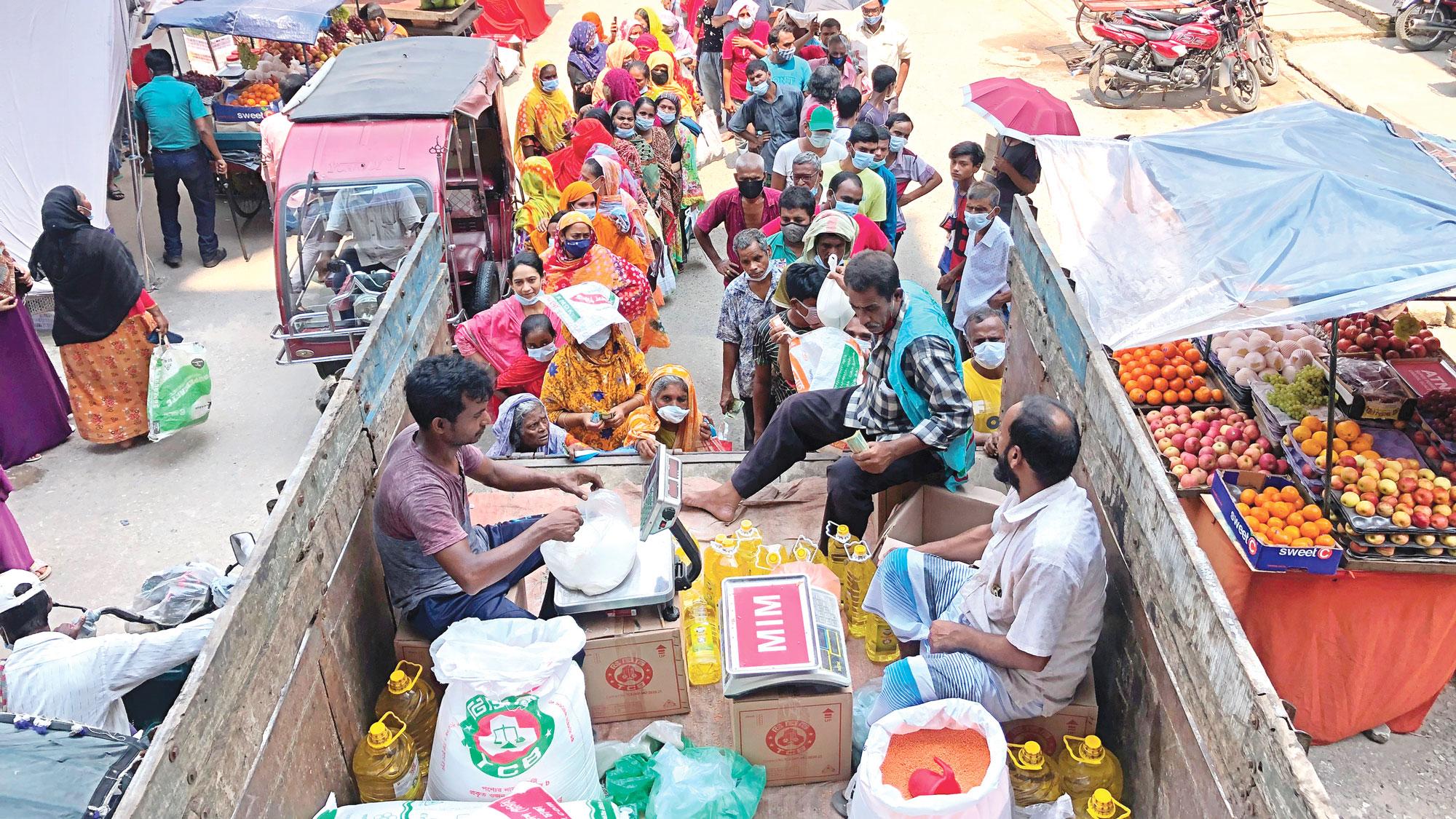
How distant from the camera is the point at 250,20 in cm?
915

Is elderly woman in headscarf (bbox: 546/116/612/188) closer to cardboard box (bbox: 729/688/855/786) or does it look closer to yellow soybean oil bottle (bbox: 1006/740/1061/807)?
cardboard box (bbox: 729/688/855/786)

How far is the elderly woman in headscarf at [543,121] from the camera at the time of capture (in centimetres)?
882

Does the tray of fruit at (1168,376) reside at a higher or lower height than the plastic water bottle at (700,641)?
higher

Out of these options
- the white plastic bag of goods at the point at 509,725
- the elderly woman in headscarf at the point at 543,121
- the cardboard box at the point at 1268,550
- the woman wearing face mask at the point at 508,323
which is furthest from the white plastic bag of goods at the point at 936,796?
the elderly woman in headscarf at the point at 543,121

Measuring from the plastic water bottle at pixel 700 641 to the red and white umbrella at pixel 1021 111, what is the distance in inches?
156

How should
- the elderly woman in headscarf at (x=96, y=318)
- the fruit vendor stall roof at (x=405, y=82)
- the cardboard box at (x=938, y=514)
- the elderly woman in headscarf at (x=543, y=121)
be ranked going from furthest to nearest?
the elderly woman in headscarf at (x=543, y=121) → the fruit vendor stall roof at (x=405, y=82) → the elderly woman in headscarf at (x=96, y=318) → the cardboard box at (x=938, y=514)

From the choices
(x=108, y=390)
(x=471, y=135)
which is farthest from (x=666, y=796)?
(x=471, y=135)

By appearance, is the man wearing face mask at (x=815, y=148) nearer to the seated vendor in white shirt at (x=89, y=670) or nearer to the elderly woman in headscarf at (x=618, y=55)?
the elderly woman in headscarf at (x=618, y=55)

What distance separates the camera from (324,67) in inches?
327

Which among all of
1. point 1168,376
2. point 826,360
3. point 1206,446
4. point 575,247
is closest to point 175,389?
point 575,247

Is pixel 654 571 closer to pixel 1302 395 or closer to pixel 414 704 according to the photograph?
pixel 414 704

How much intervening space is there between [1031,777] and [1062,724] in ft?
0.81

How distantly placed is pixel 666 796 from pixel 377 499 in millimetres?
1339

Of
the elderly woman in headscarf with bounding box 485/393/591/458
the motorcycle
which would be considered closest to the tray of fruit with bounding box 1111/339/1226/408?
the elderly woman in headscarf with bounding box 485/393/591/458
